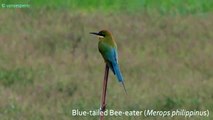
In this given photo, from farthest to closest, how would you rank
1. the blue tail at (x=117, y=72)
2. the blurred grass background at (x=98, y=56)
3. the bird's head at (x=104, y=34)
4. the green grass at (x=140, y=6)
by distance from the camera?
the green grass at (x=140, y=6), the blurred grass background at (x=98, y=56), the bird's head at (x=104, y=34), the blue tail at (x=117, y=72)

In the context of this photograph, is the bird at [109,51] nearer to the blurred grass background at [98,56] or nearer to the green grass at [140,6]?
the blurred grass background at [98,56]

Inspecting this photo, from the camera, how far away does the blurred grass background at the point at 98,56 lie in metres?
5.92

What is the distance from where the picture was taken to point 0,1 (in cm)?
606

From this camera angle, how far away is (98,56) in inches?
239

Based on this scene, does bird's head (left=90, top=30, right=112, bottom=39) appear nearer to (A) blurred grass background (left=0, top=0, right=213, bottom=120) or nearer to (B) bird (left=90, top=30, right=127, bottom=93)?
(B) bird (left=90, top=30, right=127, bottom=93)

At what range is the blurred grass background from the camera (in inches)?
233

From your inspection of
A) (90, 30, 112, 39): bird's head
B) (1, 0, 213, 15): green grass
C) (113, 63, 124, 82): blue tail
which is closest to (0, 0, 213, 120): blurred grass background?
(1, 0, 213, 15): green grass

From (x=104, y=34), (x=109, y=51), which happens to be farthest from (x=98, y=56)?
(x=109, y=51)

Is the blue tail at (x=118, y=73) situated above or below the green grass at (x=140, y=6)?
below

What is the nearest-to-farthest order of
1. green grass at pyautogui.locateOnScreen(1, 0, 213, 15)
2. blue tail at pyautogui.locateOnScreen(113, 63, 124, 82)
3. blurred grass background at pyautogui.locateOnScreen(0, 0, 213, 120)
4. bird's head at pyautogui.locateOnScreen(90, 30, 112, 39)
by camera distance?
blue tail at pyautogui.locateOnScreen(113, 63, 124, 82)
bird's head at pyautogui.locateOnScreen(90, 30, 112, 39)
blurred grass background at pyautogui.locateOnScreen(0, 0, 213, 120)
green grass at pyautogui.locateOnScreen(1, 0, 213, 15)

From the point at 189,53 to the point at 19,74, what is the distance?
4.21 feet

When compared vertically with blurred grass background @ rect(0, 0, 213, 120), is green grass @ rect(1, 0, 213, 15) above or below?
above

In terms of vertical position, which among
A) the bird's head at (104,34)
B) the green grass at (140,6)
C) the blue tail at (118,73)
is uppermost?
the green grass at (140,6)

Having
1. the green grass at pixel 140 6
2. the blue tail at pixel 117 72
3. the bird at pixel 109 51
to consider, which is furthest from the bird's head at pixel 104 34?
the green grass at pixel 140 6
